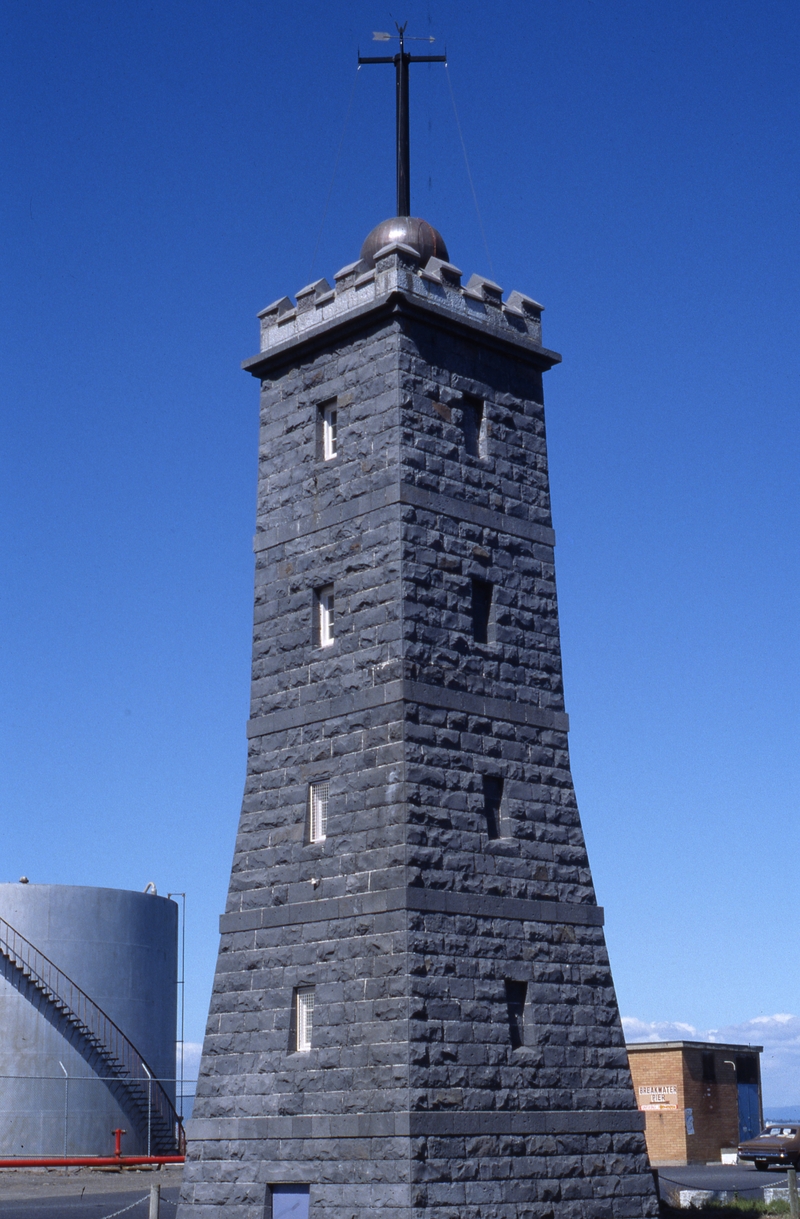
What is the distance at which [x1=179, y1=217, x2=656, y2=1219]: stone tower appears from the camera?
1734 cm

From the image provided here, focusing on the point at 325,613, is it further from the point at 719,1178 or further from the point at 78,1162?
the point at 719,1178

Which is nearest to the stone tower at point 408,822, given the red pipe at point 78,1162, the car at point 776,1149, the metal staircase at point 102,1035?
the red pipe at point 78,1162

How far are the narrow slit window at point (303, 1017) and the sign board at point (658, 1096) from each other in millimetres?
19224

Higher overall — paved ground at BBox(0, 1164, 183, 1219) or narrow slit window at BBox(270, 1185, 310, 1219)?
narrow slit window at BBox(270, 1185, 310, 1219)

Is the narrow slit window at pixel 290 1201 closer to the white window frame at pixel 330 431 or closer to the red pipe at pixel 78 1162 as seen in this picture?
the white window frame at pixel 330 431

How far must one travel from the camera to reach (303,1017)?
60.4 ft

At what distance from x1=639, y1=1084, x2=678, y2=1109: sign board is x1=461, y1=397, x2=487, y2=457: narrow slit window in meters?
20.4

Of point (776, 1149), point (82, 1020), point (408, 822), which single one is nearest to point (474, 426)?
point (408, 822)

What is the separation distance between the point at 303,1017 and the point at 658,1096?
19521mm

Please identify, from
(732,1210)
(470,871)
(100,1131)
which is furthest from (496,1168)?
(100,1131)

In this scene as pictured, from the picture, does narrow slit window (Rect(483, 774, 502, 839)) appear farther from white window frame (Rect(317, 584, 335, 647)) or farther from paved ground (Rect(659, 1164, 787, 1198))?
paved ground (Rect(659, 1164, 787, 1198))

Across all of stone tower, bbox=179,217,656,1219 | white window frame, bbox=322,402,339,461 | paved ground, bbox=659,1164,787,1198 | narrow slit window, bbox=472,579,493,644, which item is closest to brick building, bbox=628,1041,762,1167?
paved ground, bbox=659,1164,787,1198

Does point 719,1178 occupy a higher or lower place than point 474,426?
lower

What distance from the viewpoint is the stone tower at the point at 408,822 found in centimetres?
1734
